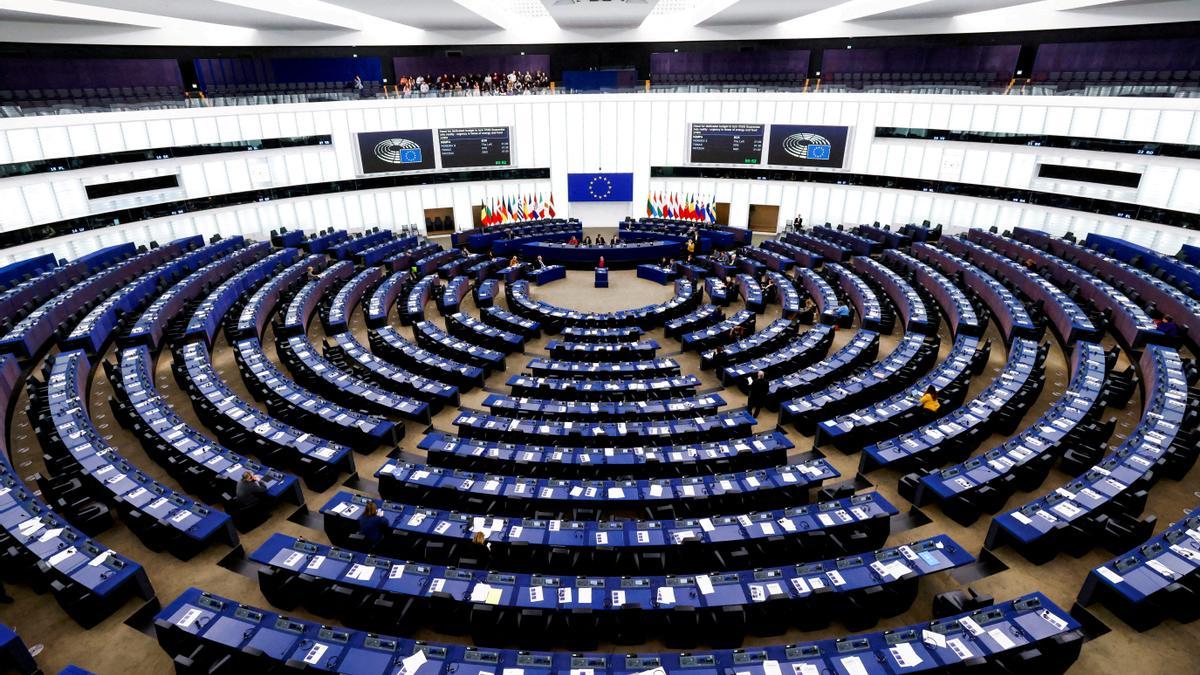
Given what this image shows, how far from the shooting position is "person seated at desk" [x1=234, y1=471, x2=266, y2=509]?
503 inches

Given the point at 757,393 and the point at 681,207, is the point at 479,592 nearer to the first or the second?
the point at 757,393

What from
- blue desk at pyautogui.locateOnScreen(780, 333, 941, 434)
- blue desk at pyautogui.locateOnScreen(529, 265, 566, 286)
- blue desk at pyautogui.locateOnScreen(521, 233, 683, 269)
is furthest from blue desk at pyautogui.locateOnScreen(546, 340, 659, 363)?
blue desk at pyautogui.locateOnScreen(521, 233, 683, 269)

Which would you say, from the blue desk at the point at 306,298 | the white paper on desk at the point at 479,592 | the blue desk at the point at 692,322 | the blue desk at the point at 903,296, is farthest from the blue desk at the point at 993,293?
the blue desk at the point at 306,298

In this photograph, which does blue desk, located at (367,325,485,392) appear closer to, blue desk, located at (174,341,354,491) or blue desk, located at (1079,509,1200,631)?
blue desk, located at (174,341,354,491)

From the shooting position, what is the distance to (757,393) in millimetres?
18016

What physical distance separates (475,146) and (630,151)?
405 inches

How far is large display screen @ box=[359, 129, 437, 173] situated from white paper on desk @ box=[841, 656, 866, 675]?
36.7 m

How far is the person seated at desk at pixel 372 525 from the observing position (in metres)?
11.8

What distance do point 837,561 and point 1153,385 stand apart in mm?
12538

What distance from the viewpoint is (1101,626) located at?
1032cm

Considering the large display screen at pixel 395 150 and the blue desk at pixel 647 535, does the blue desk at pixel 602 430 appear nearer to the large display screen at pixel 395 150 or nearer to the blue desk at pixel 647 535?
the blue desk at pixel 647 535

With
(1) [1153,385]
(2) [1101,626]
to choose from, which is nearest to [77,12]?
(2) [1101,626]

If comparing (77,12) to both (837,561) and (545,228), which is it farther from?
(837,561)

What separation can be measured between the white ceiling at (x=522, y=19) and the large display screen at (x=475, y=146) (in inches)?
242
